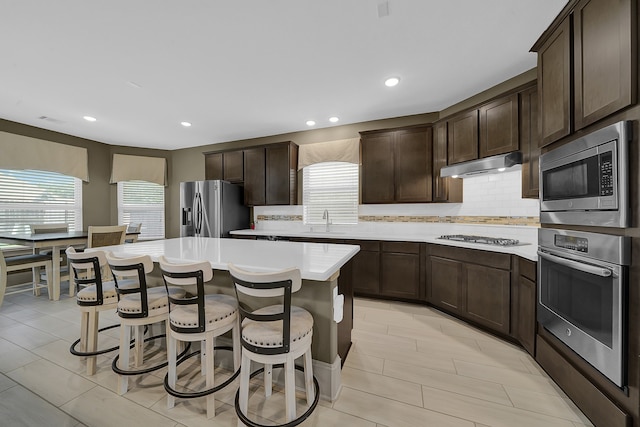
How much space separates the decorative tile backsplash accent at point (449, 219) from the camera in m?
2.66

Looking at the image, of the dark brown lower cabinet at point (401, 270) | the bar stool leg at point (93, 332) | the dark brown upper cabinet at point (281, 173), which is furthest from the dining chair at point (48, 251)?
the dark brown lower cabinet at point (401, 270)

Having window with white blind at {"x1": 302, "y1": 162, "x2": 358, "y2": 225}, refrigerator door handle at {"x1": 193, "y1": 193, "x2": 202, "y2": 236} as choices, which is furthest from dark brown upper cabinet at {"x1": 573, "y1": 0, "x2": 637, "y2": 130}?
refrigerator door handle at {"x1": 193, "y1": 193, "x2": 202, "y2": 236}

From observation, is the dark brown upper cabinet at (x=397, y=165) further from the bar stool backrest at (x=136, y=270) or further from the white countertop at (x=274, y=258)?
the bar stool backrest at (x=136, y=270)

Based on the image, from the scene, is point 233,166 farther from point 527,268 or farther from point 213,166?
point 527,268

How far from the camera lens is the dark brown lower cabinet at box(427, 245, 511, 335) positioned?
7.27 ft

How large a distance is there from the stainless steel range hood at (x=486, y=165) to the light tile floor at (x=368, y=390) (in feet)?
5.53

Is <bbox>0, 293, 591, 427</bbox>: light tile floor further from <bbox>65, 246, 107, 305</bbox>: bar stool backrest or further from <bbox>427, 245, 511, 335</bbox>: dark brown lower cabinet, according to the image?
<bbox>65, 246, 107, 305</bbox>: bar stool backrest

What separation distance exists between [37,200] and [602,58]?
274 inches

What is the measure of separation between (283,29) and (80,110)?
134 inches

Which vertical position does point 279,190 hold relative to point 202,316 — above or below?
above

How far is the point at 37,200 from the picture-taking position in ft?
13.4

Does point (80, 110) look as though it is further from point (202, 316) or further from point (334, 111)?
point (202, 316)

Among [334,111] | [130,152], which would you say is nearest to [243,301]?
[334,111]

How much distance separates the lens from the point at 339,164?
4.07 meters
